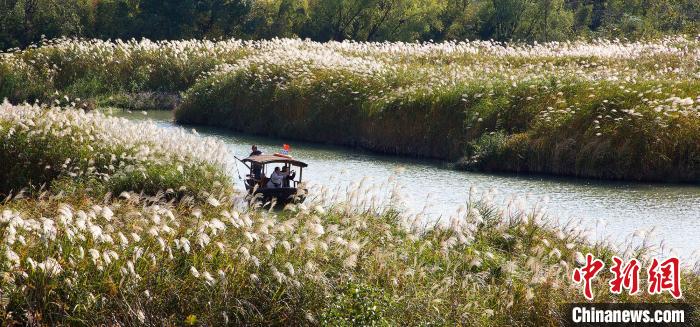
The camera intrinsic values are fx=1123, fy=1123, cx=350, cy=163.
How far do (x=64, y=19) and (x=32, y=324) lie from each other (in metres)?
42.2

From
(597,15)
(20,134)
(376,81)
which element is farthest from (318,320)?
(597,15)

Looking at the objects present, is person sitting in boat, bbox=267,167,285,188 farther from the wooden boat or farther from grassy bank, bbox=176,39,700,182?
grassy bank, bbox=176,39,700,182

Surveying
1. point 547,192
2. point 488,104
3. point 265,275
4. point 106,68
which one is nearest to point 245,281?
point 265,275

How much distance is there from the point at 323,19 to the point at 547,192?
110ft

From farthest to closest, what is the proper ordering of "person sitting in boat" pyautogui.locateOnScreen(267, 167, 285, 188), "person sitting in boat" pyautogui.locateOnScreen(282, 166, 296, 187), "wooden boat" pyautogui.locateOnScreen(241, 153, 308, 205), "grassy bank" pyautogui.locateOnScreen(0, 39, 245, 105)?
1. "grassy bank" pyautogui.locateOnScreen(0, 39, 245, 105)
2. "person sitting in boat" pyautogui.locateOnScreen(282, 166, 296, 187)
3. "person sitting in boat" pyautogui.locateOnScreen(267, 167, 285, 188)
4. "wooden boat" pyautogui.locateOnScreen(241, 153, 308, 205)

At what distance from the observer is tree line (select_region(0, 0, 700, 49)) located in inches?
1991

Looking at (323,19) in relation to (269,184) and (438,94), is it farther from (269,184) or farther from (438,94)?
(269,184)

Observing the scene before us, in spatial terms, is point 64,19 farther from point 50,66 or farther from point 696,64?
point 696,64

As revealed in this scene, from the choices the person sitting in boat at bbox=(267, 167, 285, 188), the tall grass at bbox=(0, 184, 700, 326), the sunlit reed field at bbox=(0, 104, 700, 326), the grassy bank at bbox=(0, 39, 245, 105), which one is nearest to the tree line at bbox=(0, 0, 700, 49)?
the grassy bank at bbox=(0, 39, 245, 105)

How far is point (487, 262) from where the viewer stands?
1277 cm

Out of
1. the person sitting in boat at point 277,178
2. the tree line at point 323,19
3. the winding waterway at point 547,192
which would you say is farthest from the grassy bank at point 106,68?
the person sitting in boat at point 277,178

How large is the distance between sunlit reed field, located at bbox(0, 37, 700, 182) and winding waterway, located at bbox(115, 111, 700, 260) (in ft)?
2.64

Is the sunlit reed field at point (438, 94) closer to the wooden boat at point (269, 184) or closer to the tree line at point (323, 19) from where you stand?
the wooden boat at point (269, 184)

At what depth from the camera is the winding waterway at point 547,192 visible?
18422mm
